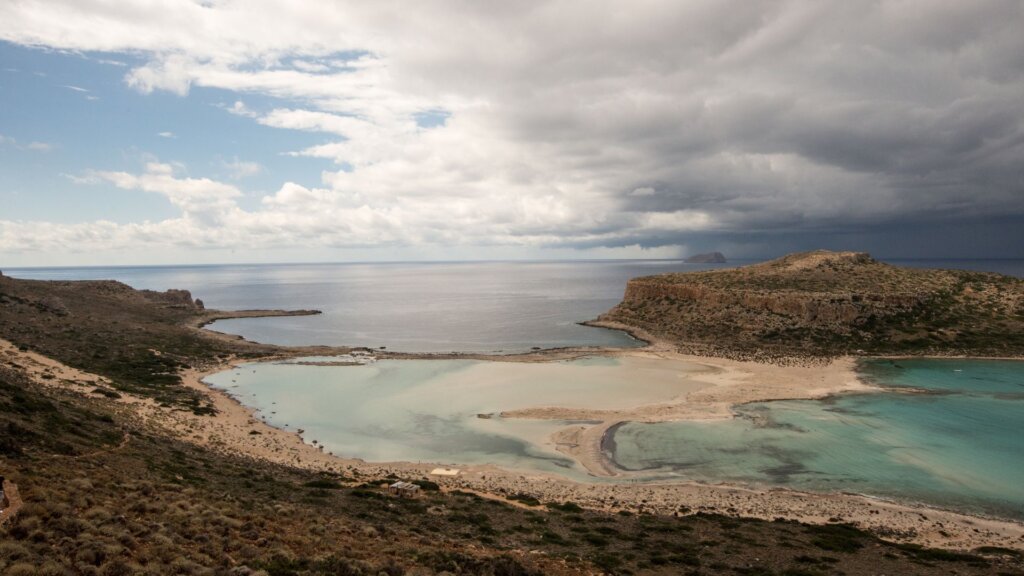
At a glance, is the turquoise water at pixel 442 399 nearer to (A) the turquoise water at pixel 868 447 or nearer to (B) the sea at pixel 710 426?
(B) the sea at pixel 710 426

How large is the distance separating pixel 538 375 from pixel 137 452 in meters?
44.1

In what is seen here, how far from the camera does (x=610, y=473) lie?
33906 mm

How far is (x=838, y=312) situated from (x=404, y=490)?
81.0m

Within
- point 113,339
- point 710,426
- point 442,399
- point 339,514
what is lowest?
point 442,399

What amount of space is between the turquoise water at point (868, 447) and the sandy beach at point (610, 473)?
6.81 ft

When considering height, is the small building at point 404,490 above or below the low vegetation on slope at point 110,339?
below

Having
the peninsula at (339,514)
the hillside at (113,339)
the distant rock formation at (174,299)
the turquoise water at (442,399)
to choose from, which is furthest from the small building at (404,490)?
the distant rock formation at (174,299)

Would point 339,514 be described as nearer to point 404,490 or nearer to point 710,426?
point 404,490

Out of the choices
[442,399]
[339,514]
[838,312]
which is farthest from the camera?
[838,312]

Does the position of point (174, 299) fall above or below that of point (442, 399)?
above

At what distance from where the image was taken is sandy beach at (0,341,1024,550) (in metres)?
26.4

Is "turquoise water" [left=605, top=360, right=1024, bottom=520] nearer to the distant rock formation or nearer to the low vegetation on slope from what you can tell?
the low vegetation on slope

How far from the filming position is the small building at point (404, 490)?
27.5m

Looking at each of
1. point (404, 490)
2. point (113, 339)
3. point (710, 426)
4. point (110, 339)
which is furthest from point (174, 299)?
point (710, 426)
